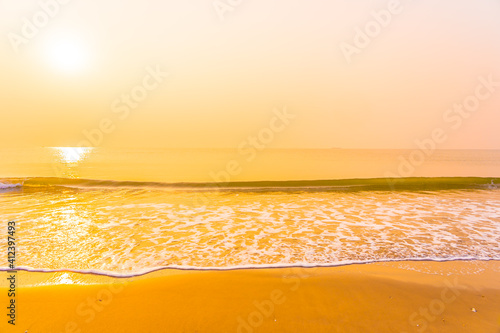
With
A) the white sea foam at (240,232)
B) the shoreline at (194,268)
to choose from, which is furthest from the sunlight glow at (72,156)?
the shoreline at (194,268)

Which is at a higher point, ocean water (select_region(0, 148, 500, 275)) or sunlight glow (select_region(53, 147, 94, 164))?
sunlight glow (select_region(53, 147, 94, 164))

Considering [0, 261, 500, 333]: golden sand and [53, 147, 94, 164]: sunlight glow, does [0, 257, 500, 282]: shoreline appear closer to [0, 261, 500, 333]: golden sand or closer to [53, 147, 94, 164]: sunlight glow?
[0, 261, 500, 333]: golden sand

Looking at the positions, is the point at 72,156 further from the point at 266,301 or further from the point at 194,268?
the point at 266,301

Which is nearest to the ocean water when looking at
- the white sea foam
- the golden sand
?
the white sea foam

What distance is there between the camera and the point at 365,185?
18.9 metres

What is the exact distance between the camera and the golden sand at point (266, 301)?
3725 millimetres

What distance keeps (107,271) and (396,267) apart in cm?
574

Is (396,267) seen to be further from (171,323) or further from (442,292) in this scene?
(171,323)

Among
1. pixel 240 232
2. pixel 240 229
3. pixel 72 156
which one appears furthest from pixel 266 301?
pixel 72 156

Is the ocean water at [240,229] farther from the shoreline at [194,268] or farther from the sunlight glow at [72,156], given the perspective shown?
the sunlight glow at [72,156]

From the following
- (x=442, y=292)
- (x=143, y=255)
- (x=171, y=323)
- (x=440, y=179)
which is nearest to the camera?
(x=171, y=323)

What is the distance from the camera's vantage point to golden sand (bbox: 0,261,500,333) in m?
3.72

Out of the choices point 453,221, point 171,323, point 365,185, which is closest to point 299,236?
point 171,323

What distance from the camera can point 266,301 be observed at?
427cm
